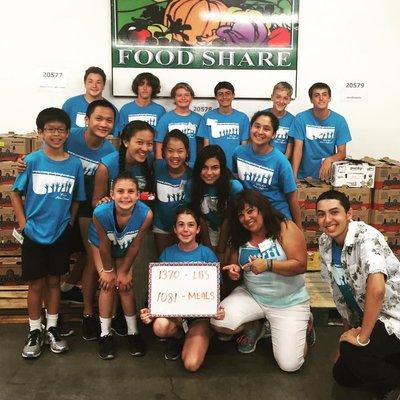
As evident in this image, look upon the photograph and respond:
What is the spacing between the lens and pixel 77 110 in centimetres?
411

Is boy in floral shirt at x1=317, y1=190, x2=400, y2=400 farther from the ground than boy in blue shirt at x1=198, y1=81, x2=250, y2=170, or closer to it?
closer to it

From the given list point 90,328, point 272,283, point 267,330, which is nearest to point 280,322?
point 272,283

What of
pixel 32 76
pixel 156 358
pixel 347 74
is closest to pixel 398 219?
pixel 347 74

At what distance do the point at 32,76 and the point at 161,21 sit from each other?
130 cm

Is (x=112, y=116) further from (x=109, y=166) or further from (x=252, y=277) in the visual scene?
(x=252, y=277)

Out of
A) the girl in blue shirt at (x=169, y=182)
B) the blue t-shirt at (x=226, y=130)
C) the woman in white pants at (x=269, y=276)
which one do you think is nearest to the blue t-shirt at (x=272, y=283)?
the woman in white pants at (x=269, y=276)

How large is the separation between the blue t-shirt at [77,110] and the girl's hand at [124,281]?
5.59ft

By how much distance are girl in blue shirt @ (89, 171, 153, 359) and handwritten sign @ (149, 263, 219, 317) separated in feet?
0.72

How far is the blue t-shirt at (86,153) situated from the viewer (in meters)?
2.97

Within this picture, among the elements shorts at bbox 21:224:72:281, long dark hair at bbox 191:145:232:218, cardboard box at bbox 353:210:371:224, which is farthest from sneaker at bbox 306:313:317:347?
shorts at bbox 21:224:72:281

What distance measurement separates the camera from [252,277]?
277cm

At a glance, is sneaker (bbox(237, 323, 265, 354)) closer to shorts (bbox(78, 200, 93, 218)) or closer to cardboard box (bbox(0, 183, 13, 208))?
shorts (bbox(78, 200, 93, 218))

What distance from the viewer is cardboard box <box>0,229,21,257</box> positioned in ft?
12.1

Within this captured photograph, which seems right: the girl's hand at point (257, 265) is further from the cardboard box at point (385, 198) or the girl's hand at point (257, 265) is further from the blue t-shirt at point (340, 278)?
the cardboard box at point (385, 198)
